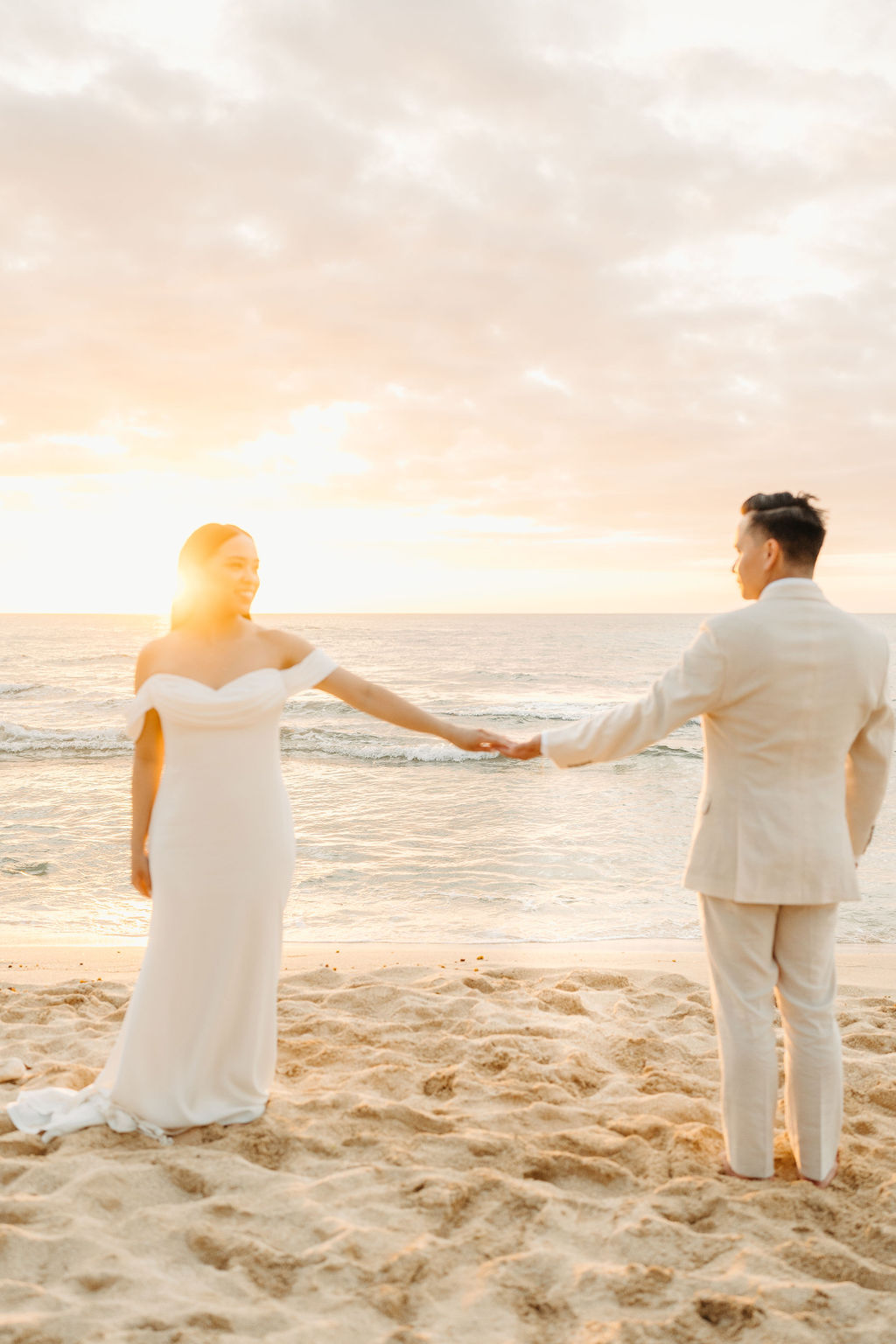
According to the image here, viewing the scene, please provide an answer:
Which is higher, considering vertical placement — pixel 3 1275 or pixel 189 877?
pixel 189 877

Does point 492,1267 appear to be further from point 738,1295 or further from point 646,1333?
point 738,1295

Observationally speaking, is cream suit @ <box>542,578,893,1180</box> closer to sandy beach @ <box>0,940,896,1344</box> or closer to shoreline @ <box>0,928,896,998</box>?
sandy beach @ <box>0,940,896,1344</box>

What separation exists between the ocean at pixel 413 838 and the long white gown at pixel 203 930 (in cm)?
328

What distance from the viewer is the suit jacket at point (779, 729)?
121 inches

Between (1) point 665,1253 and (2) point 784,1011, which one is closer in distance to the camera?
(1) point 665,1253

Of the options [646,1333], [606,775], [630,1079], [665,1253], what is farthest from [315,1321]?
[606,775]

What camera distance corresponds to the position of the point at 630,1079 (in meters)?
4.16

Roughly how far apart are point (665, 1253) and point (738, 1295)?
28 cm

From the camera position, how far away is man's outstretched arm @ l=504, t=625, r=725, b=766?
3115 millimetres

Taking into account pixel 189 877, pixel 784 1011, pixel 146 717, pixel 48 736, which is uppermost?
pixel 146 717

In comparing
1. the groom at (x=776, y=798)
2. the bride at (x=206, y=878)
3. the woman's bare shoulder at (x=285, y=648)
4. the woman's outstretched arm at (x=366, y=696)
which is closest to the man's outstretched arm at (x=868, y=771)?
the groom at (x=776, y=798)

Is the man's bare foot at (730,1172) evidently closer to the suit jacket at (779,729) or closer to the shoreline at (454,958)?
the suit jacket at (779,729)

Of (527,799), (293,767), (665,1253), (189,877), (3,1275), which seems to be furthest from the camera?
(293,767)


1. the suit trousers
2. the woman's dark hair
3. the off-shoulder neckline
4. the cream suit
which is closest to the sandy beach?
the suit trousers
